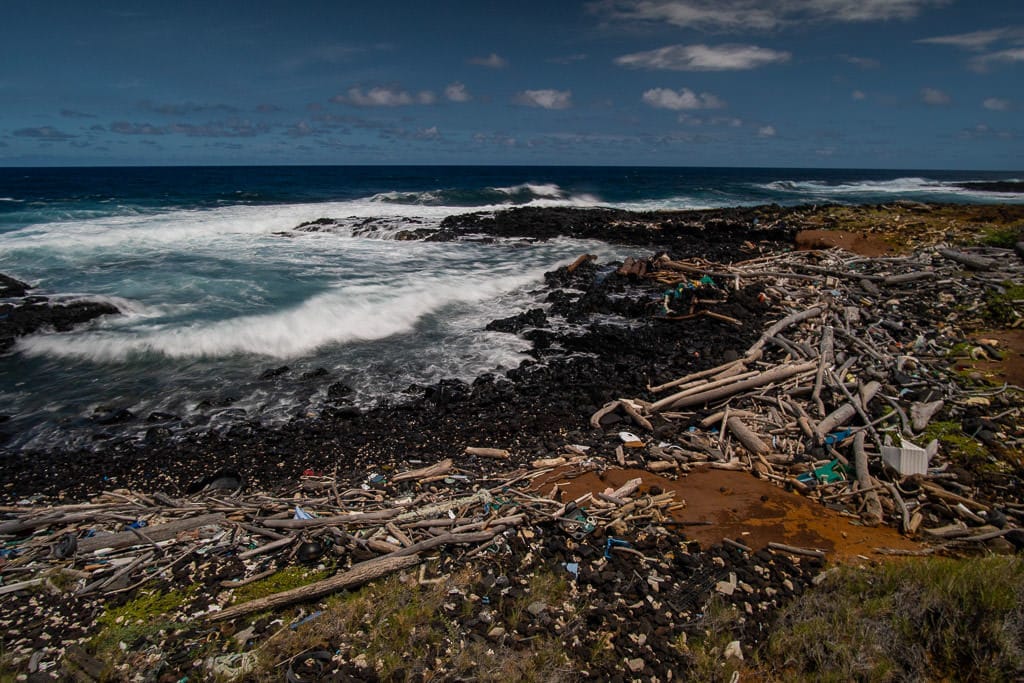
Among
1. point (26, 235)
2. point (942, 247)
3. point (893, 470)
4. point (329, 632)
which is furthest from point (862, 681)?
point (26, 235)

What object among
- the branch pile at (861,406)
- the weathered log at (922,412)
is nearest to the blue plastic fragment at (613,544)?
the branch pile at (861,406)

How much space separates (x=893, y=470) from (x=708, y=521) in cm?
202

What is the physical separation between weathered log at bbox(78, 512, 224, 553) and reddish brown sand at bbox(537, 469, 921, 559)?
9.62ft

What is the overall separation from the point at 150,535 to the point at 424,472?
233cm

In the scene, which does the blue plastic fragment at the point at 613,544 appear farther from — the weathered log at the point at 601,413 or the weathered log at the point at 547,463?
the weathered log at the point at 601,413

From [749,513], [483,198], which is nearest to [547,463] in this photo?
[749,513]

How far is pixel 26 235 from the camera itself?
73.2 ft

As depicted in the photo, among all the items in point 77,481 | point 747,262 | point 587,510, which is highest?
point 747,262

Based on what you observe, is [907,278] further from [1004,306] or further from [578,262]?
[578,262]

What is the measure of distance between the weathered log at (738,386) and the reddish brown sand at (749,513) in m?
1.52

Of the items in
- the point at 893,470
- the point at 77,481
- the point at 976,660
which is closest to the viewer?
the point at 976,660

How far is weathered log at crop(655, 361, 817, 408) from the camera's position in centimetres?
681

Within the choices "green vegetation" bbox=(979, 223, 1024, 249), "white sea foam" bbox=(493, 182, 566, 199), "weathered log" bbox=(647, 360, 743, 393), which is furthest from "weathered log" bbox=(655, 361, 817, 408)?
"white sea foam" bbox=(493, 182, 566, 199)

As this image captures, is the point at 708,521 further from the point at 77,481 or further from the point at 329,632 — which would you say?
the point at 77,481
